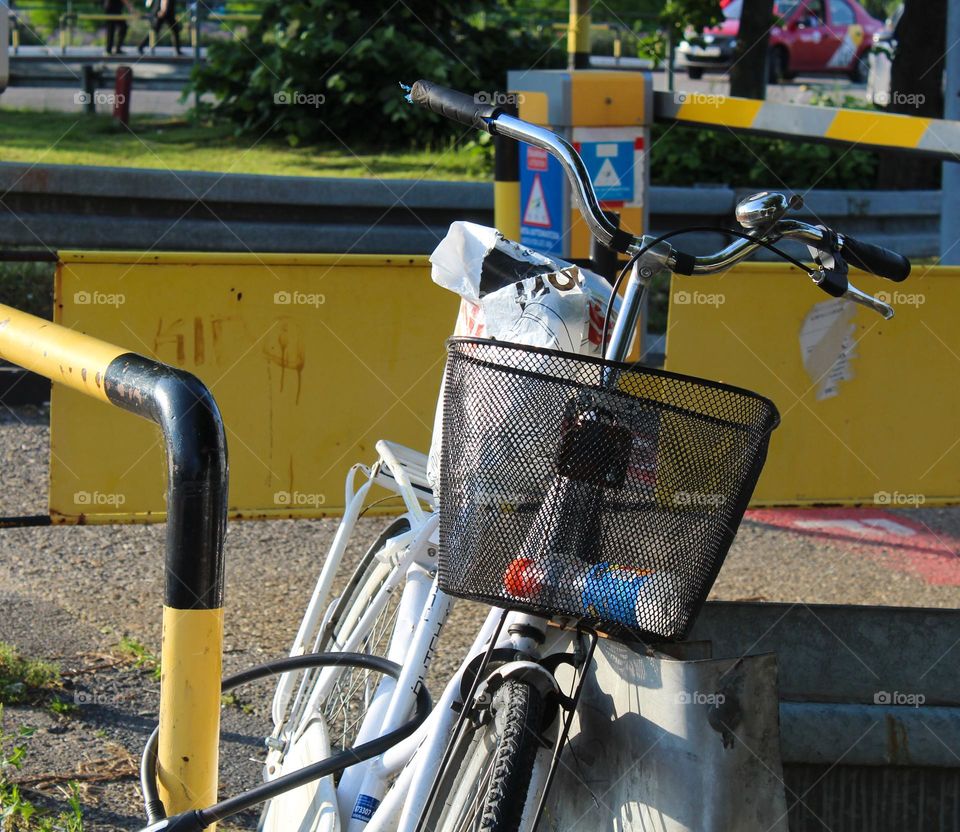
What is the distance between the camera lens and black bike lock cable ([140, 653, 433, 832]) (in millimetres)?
1981

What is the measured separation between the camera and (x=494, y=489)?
1.99 m

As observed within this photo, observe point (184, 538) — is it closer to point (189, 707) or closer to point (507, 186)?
point (189, 707)

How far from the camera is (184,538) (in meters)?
1.81

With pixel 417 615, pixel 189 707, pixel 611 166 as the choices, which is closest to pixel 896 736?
pixel 417 615

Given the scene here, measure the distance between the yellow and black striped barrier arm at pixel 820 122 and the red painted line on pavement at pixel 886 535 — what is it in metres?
1.50

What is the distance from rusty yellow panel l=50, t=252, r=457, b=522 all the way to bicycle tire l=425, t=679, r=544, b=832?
2.78 m

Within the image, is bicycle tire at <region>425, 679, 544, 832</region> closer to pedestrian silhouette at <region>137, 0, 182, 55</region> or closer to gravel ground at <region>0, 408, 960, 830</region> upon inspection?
gravel ground at <region>0, 408, 960, 830</region>

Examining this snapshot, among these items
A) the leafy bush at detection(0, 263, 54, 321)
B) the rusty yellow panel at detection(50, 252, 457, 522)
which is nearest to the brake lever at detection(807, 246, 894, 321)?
the rusty yellow panel at detection(50, 252, 457, 522)

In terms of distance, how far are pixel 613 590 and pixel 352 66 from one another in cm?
1198

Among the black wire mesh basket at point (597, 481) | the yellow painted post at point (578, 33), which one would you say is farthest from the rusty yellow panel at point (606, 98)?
the black wire mesh basket at point (597, 481)

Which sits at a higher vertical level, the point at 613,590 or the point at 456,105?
the point at 456,105

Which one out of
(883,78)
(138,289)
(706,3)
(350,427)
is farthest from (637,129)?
(883,78)

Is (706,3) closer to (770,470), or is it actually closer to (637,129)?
(637,129)

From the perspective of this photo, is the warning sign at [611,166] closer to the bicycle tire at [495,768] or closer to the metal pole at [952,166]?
the metal pole at [952,166]
